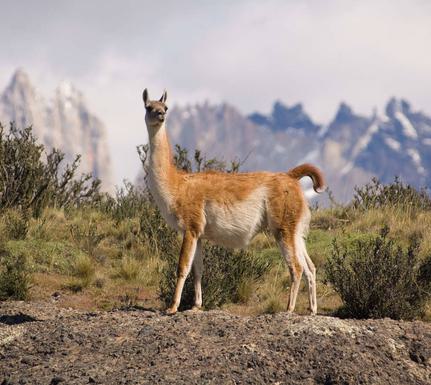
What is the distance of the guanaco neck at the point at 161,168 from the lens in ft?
31.3

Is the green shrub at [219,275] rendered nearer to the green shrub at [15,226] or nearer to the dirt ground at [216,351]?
the dirt ground at [216,351]

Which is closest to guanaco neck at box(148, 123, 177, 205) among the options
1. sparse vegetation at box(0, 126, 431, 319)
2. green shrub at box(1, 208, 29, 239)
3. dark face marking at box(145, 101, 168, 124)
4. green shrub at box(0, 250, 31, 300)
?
dark face marking at box(145, 101, 168, 124)

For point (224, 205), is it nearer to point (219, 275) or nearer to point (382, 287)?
point (219, 275)

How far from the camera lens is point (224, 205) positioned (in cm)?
961

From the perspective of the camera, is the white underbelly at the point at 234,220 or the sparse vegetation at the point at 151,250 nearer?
the white underbelly at the point at 234,220

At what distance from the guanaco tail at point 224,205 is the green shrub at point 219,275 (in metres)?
0.64

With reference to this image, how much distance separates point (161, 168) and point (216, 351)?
2898 mm

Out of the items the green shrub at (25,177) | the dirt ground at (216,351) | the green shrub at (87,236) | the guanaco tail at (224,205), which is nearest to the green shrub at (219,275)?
the guanaco tail at (224,205)

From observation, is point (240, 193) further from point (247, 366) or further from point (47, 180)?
point (47, 180)

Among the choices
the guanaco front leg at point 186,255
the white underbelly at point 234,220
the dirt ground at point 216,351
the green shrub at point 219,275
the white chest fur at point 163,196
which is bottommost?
the dirt ground at point 216,351

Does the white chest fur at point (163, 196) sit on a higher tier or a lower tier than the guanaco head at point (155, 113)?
lower

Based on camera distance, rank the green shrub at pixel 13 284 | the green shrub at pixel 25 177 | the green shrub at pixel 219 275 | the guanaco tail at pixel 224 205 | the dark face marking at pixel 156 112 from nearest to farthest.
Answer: the guanaco tail at pixel 224 205 < the dark face marking at pixel 156 112 < the green shrub at pixel 219 275 < the green shrub at pixel 13 284 < the green shrub at pixel 25 177

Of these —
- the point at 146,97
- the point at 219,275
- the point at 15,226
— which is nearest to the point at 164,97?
the point at 146,97

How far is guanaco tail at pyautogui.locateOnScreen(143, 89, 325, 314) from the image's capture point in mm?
9492
